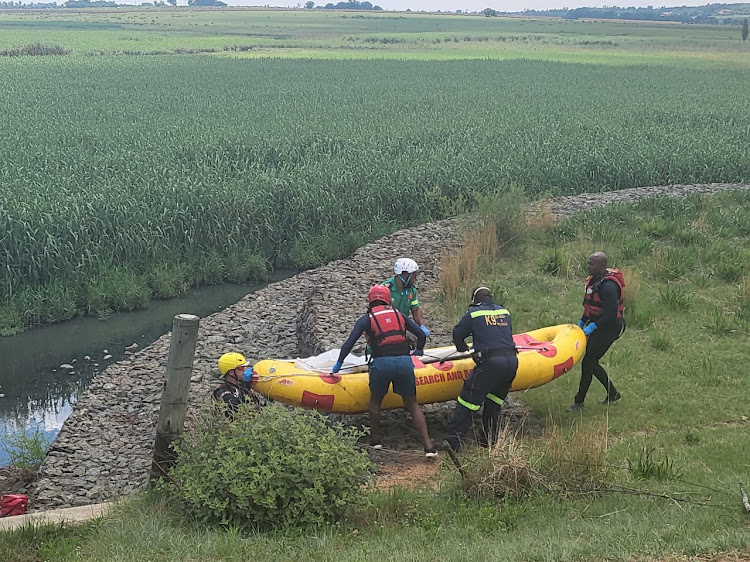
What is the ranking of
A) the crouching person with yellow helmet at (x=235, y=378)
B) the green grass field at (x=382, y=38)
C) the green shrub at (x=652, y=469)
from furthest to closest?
the green grass field at (x=382, y=38)
the crouching person with yellow helmet at (x=235, y=378)
the green shrub at (x=652, y=469)

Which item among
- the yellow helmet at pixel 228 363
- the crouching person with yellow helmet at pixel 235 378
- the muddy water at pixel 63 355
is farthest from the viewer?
the muddy water at pixel 63 355

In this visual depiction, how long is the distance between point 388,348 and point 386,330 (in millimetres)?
195

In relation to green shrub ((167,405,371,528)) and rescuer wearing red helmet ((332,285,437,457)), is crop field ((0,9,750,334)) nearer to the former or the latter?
rescuer wearing red helmet ((332,285,437,457))

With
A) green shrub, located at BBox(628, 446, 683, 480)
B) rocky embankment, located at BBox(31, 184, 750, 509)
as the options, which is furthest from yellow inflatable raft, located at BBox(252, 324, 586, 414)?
green shrub, located at BBox(628, 446, 683, 480)

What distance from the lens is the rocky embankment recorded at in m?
10.6

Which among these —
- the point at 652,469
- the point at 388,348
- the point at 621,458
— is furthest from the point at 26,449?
the point at 652,469

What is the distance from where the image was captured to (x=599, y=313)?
1001 cm

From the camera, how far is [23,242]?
57.7ft

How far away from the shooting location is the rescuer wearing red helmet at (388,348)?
29.6ft

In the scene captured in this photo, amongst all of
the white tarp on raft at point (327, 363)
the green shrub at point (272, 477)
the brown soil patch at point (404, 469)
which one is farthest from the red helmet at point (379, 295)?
the green shrub at point (272, 477)

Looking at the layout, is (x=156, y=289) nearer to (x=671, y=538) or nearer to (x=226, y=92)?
(x=671, y=538)

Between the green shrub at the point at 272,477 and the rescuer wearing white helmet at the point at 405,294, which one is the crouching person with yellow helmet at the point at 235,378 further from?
the green shrub at the point at 272,477

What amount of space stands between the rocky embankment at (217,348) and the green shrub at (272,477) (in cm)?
288

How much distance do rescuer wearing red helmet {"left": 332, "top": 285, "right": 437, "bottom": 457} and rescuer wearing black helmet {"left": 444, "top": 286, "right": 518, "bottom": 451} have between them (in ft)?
1.43
